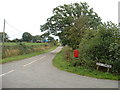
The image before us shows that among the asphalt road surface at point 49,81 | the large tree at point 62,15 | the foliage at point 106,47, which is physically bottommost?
the asphalt road surface at point 49,81

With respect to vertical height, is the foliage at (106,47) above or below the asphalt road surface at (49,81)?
above

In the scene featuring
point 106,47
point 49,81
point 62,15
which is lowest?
point 49,81

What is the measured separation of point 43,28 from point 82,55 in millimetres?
30827

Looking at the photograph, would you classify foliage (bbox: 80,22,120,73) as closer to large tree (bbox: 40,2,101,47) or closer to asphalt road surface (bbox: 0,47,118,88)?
asphalt road surface (bbox: 0,47,118,88)

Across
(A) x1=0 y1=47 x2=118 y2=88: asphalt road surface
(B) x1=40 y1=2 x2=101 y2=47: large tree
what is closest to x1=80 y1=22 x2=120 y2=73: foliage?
(A) x1=0 y1=47 x2=118 y2=88: asphalt road surface

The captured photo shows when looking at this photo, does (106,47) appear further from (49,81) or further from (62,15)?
(62,15)

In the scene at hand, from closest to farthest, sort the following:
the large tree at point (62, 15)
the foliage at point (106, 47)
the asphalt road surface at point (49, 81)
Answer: the asphalt road surface at point (49, 81)
the foliage at point (106, 47)
the large tree at point (62, 15)

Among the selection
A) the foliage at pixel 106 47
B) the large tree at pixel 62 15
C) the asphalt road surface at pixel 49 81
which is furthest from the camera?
the large tree at pixel 62 15

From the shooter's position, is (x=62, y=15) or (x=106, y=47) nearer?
(x=106, y=47)

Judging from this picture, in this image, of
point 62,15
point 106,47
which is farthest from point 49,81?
point 62,15

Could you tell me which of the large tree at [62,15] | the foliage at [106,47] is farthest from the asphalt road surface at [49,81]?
the large tree at [62,15]

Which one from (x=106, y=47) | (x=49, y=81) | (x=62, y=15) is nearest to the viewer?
(x=49, y=81)

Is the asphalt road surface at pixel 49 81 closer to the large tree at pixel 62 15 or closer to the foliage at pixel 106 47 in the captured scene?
the foliage at pixel 106 47

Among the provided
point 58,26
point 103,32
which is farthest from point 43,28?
point 103,32
